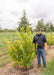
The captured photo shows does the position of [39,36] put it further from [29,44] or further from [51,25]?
[51,25]

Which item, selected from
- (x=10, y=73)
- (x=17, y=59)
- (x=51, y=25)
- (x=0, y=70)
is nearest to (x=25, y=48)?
(x=17, y=59)

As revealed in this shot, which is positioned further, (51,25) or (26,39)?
(51,25)

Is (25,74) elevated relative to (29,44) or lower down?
lower down

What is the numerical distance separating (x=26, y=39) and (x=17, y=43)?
44 cm

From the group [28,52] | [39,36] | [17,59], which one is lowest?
[17,59]

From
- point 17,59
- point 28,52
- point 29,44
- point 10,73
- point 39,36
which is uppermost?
point 39,36

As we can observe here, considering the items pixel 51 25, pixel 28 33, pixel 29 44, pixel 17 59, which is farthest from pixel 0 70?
pixel 51 25

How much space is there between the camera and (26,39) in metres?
3.84

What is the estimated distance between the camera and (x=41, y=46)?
403cm

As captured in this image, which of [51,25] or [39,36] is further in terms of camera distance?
[51,25]

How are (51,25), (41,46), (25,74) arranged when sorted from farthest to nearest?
1. (51,25)
2. (41,46)
3. (25,74)

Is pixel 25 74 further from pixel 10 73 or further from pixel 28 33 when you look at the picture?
pixel 28 33

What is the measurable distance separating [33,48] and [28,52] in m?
0.35

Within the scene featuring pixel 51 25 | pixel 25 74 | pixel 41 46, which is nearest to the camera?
pixel 25 74
